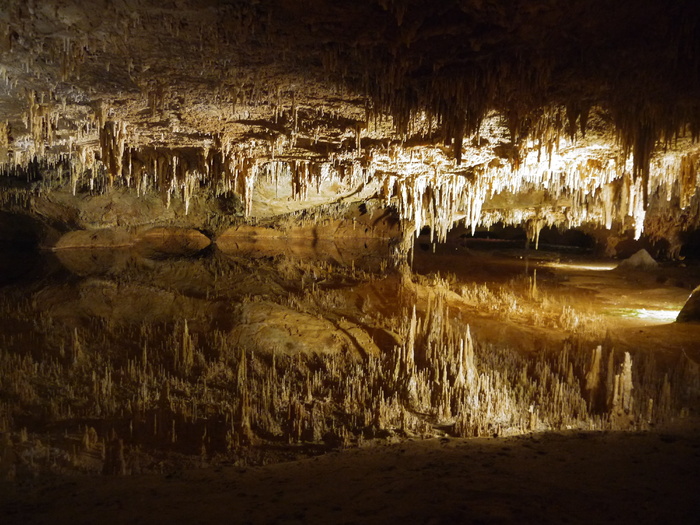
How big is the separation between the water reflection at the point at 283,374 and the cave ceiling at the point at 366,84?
8.80 ft

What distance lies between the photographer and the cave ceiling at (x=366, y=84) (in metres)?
4.05

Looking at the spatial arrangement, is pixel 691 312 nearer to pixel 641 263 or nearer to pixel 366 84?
pixel 366 84

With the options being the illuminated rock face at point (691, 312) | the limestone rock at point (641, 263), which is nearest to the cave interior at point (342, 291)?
the illuminated rock face at point (691, 312)

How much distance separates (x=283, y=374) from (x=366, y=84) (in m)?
3.51

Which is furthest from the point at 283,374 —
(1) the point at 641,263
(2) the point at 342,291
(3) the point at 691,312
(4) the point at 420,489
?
(1) the point at 641,263

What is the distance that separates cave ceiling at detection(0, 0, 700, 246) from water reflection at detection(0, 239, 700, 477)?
268 cm

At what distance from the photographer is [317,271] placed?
1338 cm

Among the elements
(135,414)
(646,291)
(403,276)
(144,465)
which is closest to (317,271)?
(403,276)

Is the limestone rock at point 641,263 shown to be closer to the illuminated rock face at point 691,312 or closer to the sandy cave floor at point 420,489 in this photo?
the illuminated rock face at point 691,312

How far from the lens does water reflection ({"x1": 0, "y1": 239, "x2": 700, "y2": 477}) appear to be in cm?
367

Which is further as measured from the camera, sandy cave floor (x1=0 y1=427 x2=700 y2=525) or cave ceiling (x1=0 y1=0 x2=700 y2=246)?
cave ceiling (x1=0 y1=0 x2=700 y2=246)

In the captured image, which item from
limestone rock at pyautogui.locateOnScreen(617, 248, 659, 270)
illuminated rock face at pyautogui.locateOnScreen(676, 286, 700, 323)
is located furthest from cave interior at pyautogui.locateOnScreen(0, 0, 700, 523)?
limestone rock at pyautogui.locateOnScreen(617, 248, 659, 270)

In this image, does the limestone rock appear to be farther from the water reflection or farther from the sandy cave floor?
the sandy cave floor

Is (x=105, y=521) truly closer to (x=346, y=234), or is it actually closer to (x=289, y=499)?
(x=289, y=499)
